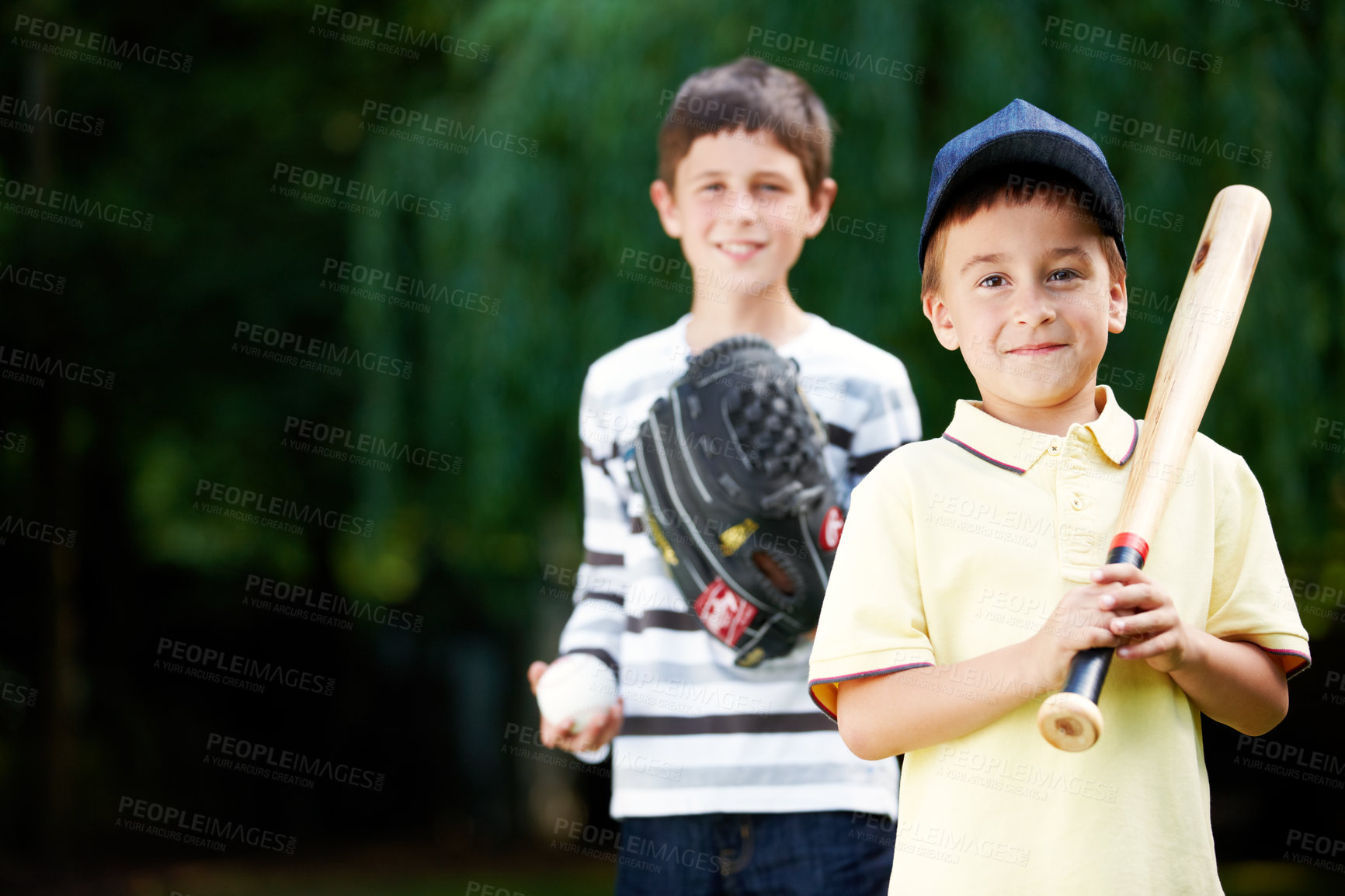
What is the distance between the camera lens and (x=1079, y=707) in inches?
48.8

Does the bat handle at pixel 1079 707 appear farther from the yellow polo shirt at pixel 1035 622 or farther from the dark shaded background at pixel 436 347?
the dark shaded background at pixel 436 347

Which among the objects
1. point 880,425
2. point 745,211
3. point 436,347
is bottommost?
point 880,425

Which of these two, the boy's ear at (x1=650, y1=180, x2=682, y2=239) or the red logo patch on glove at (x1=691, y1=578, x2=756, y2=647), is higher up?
the boy's ear at (x1=650, y1=180, x2=682, y2=239)

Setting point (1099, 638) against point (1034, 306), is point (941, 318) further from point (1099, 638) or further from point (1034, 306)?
point (1099, 638)

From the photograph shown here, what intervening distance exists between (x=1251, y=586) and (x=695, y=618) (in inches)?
42.6

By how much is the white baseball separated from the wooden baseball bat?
46.1 inches

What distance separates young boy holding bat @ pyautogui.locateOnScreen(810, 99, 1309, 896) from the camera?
139 cm

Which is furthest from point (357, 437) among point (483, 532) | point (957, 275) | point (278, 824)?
point (957, 275)

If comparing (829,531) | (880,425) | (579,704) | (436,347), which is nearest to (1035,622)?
(829,531)

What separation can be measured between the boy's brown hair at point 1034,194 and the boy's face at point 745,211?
0.91 metres

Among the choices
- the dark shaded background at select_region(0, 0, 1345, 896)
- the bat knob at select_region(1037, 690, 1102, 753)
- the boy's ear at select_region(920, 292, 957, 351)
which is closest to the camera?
the bat knob at select_region(1037, 690, 1102, 753)

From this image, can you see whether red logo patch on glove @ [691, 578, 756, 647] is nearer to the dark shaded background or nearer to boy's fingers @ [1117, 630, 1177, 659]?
boy's fingers @ [1117, 630, 1177, 659]

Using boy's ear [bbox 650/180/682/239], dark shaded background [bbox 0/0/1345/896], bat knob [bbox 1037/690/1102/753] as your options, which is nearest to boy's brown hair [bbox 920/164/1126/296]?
bat knob [bbox 1037/690/1102/753]

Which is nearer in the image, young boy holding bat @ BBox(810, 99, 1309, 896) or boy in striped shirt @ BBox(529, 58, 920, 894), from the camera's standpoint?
young boy holding bat @ BBox(810, 99, 1309, 896)
